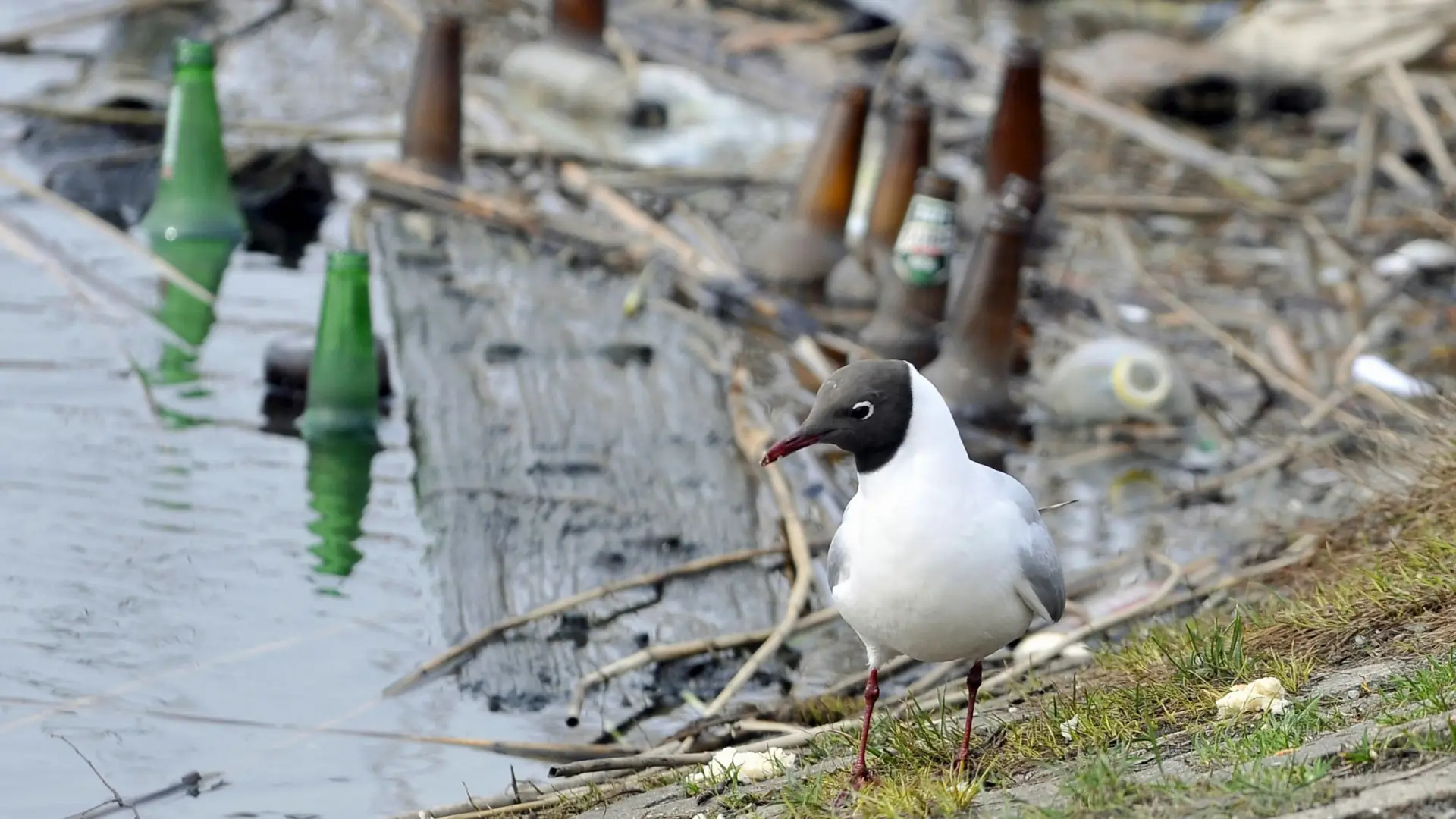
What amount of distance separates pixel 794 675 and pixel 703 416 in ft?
6.17

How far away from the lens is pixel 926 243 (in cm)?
743

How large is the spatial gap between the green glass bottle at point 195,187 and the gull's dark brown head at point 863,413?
17.3 ft

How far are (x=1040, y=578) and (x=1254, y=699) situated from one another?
0.51 m

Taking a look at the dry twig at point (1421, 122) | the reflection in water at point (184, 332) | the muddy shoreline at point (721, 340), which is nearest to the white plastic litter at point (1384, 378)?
the muddy shoreline at point (721, 340)

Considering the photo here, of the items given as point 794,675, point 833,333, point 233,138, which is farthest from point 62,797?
point 233,138

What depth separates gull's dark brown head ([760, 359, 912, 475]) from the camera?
363 centimetres

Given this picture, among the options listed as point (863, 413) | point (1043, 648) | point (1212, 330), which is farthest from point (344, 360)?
point (1212, 330)

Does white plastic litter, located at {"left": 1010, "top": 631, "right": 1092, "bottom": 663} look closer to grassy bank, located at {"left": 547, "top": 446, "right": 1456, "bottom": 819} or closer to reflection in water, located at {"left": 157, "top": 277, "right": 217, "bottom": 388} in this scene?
grassy bank, located at {"left": 547, "top": 446, "right": 1456, "bottom": 819}

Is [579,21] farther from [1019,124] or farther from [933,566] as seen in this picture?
[933,566]

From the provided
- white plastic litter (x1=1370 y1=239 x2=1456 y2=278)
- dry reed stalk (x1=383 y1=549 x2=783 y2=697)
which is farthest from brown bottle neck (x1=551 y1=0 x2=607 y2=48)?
dry reed stalk (x1=383 y1=549 x2=783 y2=697)

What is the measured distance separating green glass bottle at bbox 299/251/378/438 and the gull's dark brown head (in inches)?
126

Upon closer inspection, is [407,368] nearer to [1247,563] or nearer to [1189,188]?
[1247,563]

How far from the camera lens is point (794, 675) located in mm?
5117

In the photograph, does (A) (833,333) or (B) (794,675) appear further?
→ (A) (833,333)
